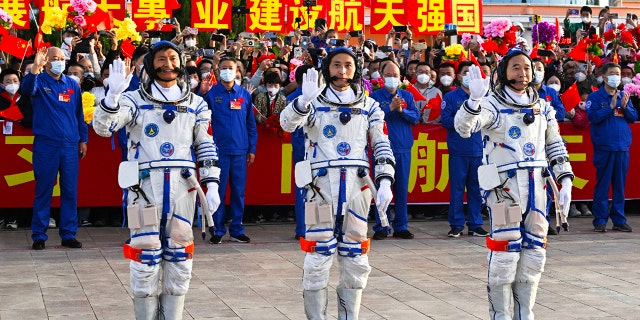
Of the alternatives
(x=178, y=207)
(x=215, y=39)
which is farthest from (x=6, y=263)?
(x=215, y=39)

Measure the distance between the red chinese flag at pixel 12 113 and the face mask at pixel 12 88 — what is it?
9.4 inches

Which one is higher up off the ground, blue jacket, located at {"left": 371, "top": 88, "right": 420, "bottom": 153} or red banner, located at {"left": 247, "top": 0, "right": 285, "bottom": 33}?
red banner, located at {"left": 247, "top": 0, "right": 285, "bottom": 33}

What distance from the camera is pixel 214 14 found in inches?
758

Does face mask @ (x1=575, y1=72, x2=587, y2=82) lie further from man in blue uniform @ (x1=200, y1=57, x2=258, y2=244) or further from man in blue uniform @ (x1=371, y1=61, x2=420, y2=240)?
man in blue uniform @ (x1=200, y1=57, x2=258, y2=244)

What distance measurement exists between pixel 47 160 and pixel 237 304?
383cm

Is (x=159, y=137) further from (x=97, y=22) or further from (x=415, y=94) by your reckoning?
(x=97, y=22)

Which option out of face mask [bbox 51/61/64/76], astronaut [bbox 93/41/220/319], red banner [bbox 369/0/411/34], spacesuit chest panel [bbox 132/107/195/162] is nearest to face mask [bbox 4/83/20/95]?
face mask [bbox 51/61/64/76]

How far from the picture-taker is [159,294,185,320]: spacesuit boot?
7.54 meters

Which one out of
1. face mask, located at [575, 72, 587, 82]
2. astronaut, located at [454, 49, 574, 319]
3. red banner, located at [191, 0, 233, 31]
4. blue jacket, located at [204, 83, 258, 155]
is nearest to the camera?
astronaut, located at [454, 49, 574, 319]

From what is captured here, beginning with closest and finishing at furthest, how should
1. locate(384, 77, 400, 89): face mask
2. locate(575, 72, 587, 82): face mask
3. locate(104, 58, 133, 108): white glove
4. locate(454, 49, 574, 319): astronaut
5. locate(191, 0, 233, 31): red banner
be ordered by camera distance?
locate(104, 58, 133, 108): white glove → locate(454, 49, 574, 319): astronaut → locate(384, 77, 400, 89): face mask → locate(575, 72, 587, 82): face mask → locate(191, 0, 233, 31): red banner

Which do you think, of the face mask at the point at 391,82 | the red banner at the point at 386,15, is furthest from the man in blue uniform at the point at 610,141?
the red banner at the point at 386,15

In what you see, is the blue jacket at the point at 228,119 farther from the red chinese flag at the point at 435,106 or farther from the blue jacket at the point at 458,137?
the red chinese flag at the point at 435,106

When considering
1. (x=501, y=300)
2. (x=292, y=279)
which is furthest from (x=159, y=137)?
(x=292, y=279)

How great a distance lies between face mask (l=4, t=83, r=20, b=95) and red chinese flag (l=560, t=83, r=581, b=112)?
6778 millimetres
